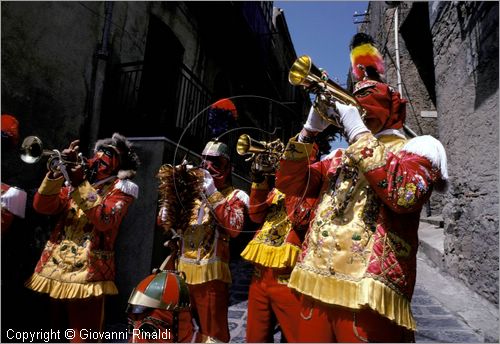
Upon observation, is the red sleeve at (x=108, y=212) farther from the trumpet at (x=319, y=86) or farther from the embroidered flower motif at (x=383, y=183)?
the embroidered flower motif at (x=383, y=183)

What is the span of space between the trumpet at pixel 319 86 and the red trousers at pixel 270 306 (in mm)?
1576

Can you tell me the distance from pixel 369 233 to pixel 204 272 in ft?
5.57

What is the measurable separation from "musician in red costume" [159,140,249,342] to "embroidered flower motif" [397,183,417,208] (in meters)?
1.74

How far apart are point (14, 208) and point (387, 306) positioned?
3.16 meters

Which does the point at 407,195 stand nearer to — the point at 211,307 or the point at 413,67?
the point at 211,307

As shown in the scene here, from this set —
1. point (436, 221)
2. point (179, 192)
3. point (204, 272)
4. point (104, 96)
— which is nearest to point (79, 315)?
point (204, 272)

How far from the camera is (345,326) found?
1.59 m

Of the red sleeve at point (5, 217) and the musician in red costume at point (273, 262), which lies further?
the red sleeve at point (5, 217)

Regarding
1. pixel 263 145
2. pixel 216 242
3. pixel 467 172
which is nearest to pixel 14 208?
pixel 216 242

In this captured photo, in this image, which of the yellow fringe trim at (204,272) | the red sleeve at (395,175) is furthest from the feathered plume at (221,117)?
the red sleeve at (395,175)

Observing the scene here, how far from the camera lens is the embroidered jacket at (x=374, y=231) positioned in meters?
1.55

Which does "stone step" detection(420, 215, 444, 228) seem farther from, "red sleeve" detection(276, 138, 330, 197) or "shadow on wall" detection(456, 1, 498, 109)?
"red sleeve" detection(276, 138, 330, 197)

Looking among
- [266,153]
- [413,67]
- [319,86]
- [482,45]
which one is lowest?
[266,153]

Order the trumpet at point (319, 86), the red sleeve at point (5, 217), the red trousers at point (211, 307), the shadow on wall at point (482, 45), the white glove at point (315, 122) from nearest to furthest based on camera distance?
the trumpet at point (319, 86) < the white glove at point (315, 122) < the red trousers at point (211, 307) < the red sleeve at point (5, 217) < the shadow on wall at point (482, 45)
